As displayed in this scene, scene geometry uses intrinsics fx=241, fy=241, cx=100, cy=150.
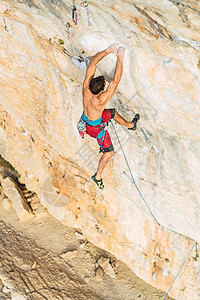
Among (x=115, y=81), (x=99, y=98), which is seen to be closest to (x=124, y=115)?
(x=99, y=98)

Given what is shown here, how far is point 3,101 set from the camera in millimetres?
7582

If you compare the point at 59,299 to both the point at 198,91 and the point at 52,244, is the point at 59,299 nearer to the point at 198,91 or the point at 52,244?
the point at 52,244

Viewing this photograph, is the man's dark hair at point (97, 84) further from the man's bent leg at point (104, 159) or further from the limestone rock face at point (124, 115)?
the man's bent leg at point (104, 159)

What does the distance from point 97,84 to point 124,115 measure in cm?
135

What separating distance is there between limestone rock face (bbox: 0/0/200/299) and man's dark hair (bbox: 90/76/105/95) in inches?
30.1

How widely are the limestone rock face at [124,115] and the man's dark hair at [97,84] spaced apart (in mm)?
764

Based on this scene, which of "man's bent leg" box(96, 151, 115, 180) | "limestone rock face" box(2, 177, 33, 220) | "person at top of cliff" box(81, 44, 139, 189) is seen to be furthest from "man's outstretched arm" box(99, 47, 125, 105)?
"limestone rock face" box(2, 177, 33, 220)

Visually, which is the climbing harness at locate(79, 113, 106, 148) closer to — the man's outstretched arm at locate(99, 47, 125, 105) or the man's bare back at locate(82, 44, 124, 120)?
the man's bare back at locate(82, 44, 124, 120)

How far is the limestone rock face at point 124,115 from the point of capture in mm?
3674

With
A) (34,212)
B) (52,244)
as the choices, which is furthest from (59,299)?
(34,212)

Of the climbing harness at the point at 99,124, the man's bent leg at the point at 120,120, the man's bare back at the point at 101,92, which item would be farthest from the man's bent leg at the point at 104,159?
the man's bare back at the point at 101,92

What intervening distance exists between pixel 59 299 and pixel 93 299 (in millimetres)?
1015

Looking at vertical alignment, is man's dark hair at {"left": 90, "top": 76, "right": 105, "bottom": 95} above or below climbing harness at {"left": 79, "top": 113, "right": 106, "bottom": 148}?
above

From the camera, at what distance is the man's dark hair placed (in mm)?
3494
